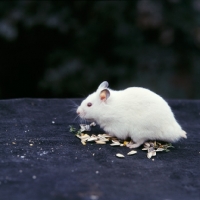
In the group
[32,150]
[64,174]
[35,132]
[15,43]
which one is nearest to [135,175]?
[64,174]

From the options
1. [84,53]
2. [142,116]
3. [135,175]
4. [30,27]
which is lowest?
[135,175]

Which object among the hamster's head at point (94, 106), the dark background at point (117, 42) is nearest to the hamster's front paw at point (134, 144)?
the hamster's head at point (94, 106)

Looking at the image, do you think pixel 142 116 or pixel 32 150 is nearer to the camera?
pixel 32 150

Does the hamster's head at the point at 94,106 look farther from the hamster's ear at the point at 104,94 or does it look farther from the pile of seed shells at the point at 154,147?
the pile of seed shells at the point at 154,147

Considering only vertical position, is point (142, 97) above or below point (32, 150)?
above

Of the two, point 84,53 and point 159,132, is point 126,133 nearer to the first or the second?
point 159,132
